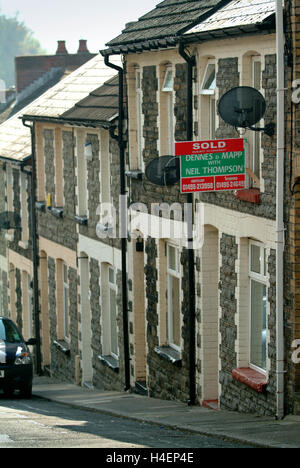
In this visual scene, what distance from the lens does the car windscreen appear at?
72.2 feet

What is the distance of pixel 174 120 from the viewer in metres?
18.4

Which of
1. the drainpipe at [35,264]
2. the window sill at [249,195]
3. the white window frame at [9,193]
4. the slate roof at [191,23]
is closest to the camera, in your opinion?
the slate roof at [191,23]

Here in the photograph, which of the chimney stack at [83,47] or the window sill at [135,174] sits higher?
the chimney stack at [83,47]

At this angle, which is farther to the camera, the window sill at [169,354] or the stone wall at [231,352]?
the window sill at [169,354]

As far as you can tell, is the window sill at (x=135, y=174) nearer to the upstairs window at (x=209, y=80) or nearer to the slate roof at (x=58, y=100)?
the upstairs window at (x=209, y=80)

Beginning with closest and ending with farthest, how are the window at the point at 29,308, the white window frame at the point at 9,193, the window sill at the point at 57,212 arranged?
the window sill at the point at 57,212 → the window at the point at 29,308 → the white window frame at the point at 9,193

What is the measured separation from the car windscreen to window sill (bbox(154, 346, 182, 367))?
3.56 meters

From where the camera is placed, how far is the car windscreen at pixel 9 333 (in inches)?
866

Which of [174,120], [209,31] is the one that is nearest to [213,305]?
[174,120]

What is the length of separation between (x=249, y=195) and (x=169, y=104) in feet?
14.8

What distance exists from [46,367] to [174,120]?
13.1 metres

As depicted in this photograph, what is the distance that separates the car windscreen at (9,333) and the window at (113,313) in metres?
2.09

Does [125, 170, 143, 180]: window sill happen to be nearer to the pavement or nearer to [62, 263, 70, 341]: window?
the pavement

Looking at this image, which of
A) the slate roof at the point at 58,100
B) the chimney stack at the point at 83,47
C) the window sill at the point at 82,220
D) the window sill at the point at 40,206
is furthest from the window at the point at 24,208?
the chimney stack at the point at 83,47
